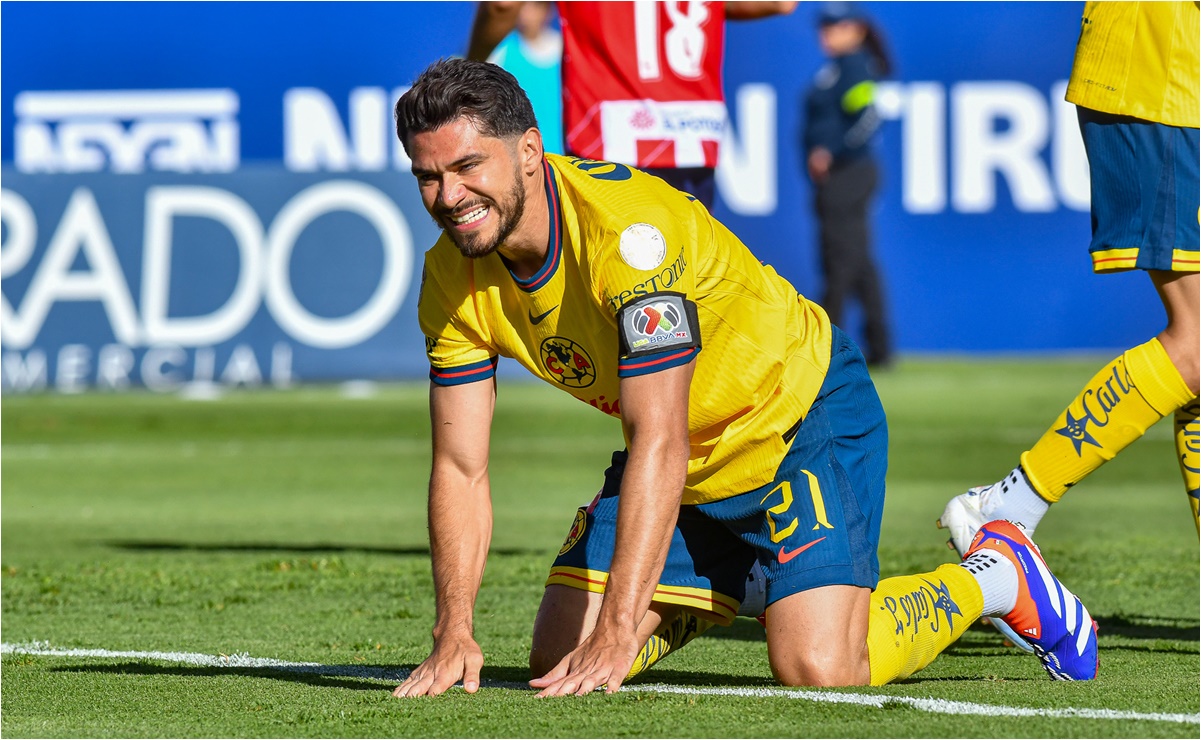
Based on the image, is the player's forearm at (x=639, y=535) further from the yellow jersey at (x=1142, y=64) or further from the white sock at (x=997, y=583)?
the yellow jersey at (x=1142, y=64)

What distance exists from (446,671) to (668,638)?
82cm

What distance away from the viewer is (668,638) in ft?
14.6

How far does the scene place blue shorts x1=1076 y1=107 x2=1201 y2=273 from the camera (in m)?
4.71

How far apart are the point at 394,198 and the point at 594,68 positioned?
7.17m

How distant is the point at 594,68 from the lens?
6.72 m

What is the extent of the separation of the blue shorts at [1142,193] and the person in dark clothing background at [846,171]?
10913mm

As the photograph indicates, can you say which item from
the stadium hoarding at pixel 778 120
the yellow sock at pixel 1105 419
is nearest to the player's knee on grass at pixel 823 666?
the yellow sock at pixel 1105 419

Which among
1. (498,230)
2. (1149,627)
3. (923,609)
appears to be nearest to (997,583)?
(923,609)

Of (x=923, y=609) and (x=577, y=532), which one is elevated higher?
(x=577, y=532)

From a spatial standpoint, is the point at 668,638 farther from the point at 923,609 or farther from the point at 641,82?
the point at 641,82

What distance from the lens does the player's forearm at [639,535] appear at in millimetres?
3619

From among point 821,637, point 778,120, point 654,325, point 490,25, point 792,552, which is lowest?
point 821,637

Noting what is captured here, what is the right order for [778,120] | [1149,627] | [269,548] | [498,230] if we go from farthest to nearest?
[778,120] < [269,548] < [1149,627] < [498,230]

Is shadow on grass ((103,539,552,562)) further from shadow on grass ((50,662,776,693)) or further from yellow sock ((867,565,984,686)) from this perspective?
yellow sock ((867,565,984,686))
